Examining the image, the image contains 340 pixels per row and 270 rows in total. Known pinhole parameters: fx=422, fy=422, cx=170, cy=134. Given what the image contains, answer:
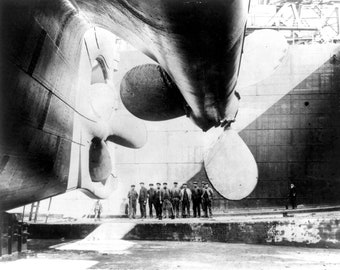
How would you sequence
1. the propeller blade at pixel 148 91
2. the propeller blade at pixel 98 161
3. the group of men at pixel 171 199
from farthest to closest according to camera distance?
the group of men at pixel 171 199 → the propeller blade at pixel 98 161 → the propeller blade at pixel 148 91

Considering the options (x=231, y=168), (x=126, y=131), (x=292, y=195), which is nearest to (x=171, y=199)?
(x=292, y=195)

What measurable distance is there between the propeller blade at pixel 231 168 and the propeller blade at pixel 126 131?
1893 millimetres

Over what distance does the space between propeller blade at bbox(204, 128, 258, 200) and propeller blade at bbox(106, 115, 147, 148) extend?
6.21 ft

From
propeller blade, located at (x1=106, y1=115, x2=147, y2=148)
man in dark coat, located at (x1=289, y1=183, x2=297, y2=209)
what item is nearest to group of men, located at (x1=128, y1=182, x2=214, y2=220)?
man in dark coat, located at (x1=289, y1=183, x2=297, y2=209)

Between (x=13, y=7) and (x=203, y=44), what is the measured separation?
48.2 inches

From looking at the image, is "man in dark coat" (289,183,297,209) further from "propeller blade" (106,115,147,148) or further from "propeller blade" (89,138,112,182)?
"propeller blade" (89,138,112,182)

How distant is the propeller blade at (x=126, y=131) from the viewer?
7.45 meters

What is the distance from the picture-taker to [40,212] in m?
15.3

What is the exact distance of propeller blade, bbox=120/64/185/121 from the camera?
561 cm

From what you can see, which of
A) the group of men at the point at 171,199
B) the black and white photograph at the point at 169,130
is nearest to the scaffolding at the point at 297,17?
the black and white photograph at the point at 169,130

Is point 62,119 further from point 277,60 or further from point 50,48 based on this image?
point 277,60

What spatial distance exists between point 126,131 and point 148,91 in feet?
7.30

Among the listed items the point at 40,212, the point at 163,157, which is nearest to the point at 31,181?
the point at 163,157

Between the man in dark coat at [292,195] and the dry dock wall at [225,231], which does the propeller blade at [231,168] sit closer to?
the dry dock wall at [225,231]
